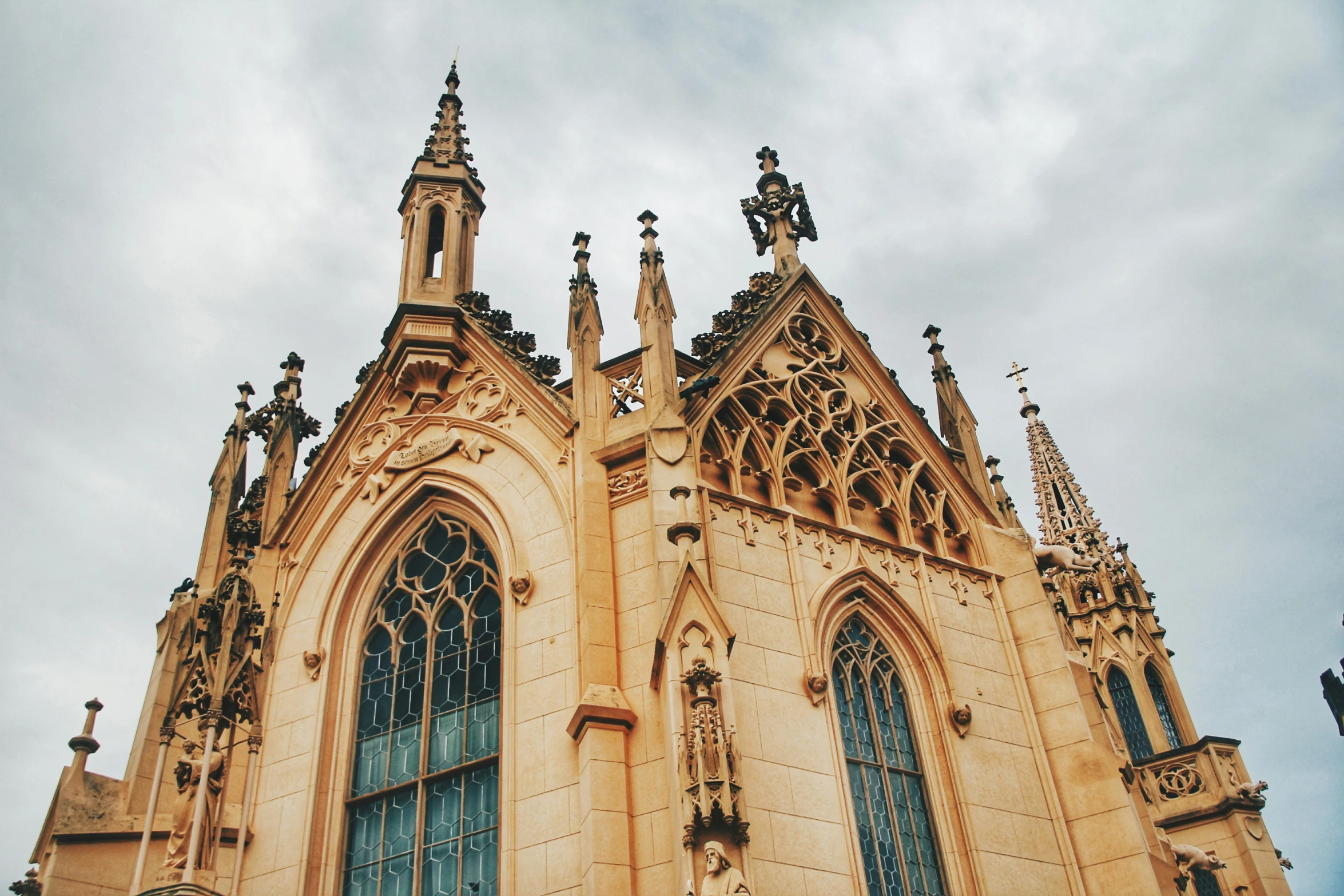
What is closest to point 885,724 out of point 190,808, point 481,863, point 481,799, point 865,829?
point 865,829

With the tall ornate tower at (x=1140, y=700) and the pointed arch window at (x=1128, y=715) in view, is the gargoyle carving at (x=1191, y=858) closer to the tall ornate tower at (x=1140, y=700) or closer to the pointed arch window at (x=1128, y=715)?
the tall ornate tower at (x=1140, y=700)

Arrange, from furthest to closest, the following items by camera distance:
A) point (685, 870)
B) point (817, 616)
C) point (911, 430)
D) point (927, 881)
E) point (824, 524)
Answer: point (911, 430), point (824, 524), point (817, 616), point (927, 881), point (685, 870)

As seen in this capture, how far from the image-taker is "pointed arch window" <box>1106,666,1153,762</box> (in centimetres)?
2884

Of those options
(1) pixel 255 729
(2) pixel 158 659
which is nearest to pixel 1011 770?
(1) pixel 255 729

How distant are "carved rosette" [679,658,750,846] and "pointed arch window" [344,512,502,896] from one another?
296cm

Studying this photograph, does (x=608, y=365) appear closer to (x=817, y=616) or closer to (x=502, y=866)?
(x=817, y=616)

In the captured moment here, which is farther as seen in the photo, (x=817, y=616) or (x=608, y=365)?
(x=608, y=365)

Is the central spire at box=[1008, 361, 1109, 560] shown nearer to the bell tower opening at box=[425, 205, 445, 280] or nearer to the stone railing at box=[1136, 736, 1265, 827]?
the stone railing at box=[1136, 736, 1265, 827]

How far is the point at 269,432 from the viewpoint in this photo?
19328 mm

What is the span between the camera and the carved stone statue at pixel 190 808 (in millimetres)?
12734

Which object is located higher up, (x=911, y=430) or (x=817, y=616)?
(x=911, y=430)

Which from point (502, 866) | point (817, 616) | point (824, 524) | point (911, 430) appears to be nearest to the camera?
point (502, 866)

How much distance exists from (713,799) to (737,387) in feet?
22.4

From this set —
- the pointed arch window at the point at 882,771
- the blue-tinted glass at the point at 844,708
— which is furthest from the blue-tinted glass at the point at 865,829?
the blue-tinted glass at the point at 844,708
